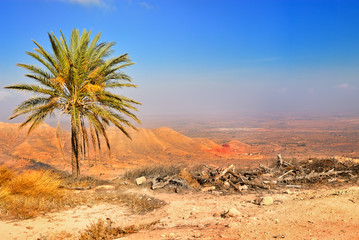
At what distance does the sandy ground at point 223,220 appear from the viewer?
4.57 meters

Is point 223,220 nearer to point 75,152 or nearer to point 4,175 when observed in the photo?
point 4,175

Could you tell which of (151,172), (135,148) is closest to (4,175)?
(151,172)

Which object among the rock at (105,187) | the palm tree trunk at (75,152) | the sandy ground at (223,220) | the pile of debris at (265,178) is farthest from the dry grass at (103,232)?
the palm tree trunk at (75,152)

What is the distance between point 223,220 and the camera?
5.62 m

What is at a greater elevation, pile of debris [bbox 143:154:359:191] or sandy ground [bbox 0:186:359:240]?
sandy ground [bbox 0:186:359:240]

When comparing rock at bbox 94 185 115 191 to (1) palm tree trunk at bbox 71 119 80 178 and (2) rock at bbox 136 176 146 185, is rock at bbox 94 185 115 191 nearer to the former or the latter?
(2) rock at bbox 136 176 146 185

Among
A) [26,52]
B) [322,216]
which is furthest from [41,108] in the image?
[322,216]

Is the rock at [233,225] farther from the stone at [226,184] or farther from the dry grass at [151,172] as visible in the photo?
the dry grass at [151,172]

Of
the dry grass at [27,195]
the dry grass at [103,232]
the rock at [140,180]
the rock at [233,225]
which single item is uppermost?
the dry grass at [27,195]

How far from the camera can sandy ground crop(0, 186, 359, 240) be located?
180 inches

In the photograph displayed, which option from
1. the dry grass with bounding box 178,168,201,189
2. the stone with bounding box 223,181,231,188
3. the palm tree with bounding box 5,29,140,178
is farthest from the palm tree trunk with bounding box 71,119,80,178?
the stone with bounding box 223,181,231,188

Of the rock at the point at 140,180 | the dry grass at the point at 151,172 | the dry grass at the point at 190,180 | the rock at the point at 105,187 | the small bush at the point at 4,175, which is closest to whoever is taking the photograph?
the small bush at the point at 4,175

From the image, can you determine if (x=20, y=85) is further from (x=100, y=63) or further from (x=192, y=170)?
(x=192, y=170)

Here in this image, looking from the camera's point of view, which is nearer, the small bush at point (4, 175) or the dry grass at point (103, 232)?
the dry grass at point (103, 232)
